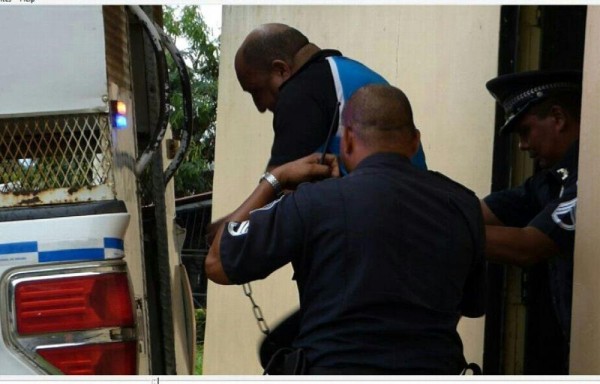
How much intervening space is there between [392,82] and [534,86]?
1.43m

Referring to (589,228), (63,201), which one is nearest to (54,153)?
(63,201)

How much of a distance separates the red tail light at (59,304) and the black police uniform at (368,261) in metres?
0.34

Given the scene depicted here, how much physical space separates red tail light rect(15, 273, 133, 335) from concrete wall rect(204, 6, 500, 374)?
6.56 feet

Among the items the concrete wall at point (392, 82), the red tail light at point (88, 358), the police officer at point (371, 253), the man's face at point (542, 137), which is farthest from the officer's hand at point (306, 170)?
the concrete wall at point (392, 82)

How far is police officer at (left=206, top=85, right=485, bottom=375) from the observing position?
2.37 m

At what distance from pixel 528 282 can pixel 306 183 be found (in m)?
1.82

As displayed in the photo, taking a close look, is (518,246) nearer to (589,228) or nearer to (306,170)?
(589,228)

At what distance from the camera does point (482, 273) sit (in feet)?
8.80

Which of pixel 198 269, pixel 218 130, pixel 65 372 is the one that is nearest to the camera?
pixel 65 372

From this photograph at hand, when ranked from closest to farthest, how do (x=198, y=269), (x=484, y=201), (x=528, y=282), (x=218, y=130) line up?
(x=484, y=201), (x=528, y=282), (x=218, y=130), (x=198, y=269)

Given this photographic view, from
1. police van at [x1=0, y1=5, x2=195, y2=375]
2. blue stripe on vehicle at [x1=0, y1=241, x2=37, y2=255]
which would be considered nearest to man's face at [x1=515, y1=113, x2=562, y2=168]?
police van at [x1=0, y1=5, x2=195, y2=375]

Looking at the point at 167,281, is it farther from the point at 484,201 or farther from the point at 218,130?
the point at 218,130

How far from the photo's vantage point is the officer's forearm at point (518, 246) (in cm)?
304

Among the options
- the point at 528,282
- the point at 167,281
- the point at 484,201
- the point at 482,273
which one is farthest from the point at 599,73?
the point at 167,281
